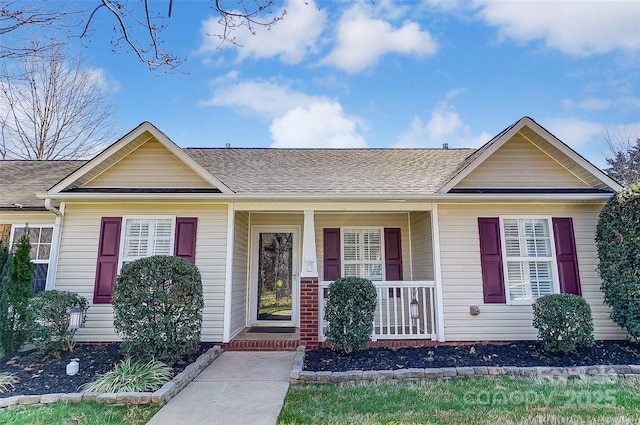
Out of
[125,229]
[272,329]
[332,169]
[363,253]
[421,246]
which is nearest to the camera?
[125,229]

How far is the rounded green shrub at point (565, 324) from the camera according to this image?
544 cm

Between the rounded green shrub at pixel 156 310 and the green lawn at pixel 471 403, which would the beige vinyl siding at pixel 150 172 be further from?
the green lawn at pixel 471 403

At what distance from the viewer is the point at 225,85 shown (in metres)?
8.79

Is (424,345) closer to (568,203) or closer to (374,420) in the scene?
(374,420)

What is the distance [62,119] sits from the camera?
15.7 metres

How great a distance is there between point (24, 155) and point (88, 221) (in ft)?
41.2

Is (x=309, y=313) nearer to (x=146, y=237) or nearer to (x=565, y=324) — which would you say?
(x=146, y=237)

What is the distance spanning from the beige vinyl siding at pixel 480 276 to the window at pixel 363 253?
1.75 metres

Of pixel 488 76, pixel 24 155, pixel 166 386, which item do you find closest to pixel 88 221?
pixel 166 386

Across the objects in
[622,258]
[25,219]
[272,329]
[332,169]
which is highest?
[332,169]

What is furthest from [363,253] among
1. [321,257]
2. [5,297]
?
[5,297]

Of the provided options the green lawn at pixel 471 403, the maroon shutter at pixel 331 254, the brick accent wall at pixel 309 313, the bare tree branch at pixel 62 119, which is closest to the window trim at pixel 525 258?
the green lawn at pixel 471 403

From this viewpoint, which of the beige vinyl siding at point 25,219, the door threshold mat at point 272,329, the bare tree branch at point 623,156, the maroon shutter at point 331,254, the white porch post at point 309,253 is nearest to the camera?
the white porch post at point 309,253

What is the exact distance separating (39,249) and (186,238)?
329 centimetres
